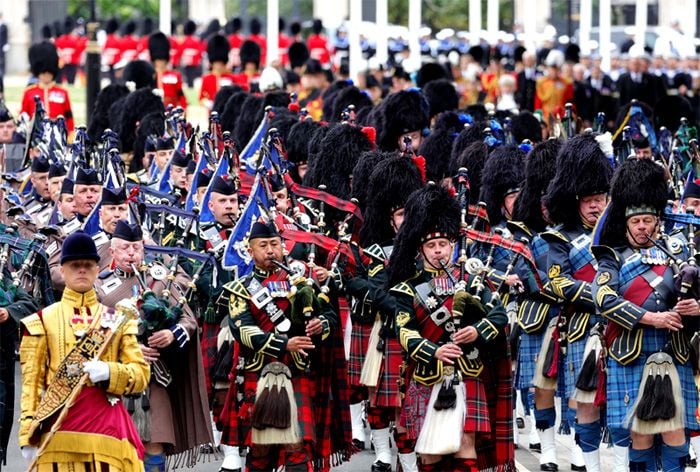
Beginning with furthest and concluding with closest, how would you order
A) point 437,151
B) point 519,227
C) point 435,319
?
1. point 437,151
2. point 519,227
3. point 435,319

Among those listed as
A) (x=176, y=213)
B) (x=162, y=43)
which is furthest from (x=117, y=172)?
(x=162, y=43)

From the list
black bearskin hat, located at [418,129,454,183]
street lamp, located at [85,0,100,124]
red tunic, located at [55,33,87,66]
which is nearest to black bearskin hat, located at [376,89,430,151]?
black bearskin hat, located at [418,129,454,183]

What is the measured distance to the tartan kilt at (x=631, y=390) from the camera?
938cm

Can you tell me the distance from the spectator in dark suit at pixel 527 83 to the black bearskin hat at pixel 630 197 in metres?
15.2

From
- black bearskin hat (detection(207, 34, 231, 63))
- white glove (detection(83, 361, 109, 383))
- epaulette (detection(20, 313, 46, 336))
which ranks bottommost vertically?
white glove (detection(83, 361, 109, 383))

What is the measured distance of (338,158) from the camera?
476 inches

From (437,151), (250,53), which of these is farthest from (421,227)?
(250,53)

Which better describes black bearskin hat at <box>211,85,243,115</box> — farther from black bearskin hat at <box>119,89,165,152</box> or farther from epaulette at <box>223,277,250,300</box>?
epaulette at <box>223,277,250,300</box>

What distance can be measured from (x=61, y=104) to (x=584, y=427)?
11.7 m

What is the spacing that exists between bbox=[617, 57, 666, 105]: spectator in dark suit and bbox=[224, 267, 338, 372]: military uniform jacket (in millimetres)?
15859

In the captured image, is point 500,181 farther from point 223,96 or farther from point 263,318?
point 223,96

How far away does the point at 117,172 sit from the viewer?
1184cm

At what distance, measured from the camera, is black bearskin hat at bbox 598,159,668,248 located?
9.54 metres

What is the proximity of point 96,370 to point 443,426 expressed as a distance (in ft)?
6.47
